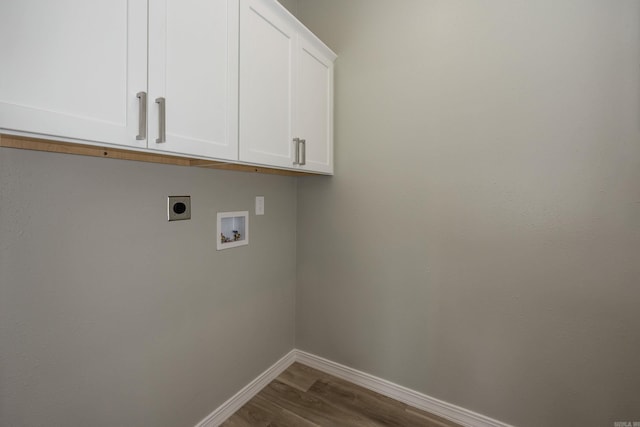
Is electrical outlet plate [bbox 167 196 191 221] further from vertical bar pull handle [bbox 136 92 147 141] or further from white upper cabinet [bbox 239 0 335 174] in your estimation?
vertical bar pull handle [bbox 136 92 147 141]

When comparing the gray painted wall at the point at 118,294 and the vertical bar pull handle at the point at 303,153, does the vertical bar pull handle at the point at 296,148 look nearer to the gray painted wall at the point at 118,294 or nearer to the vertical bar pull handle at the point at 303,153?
the vertical bar pull handle at the point at 303,153

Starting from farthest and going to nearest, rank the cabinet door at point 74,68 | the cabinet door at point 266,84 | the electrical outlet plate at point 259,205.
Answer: the electrical outlet plate at point 259,205
the cabinet door at point 266,84
the cabinet door at point 74,68

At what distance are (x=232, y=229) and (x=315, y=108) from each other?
935 millimetres

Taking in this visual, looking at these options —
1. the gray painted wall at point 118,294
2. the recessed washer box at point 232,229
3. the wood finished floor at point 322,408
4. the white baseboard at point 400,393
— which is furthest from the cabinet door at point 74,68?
the white baseboard at point 400,393

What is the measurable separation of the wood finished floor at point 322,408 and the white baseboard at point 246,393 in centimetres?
3

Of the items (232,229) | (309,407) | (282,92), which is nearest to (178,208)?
(232,229)

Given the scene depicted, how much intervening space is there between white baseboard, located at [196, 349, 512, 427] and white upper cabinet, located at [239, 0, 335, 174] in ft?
4.79

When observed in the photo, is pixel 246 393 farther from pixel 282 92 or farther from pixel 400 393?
pixel 282 92

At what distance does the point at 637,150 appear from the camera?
1224mm

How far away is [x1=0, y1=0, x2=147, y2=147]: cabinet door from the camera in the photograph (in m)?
0.65

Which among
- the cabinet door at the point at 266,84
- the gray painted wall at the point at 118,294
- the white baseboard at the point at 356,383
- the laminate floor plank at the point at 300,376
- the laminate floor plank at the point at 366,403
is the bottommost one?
the laminate floor plank at the point at 366,403

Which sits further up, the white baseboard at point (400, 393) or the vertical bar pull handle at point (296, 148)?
the vertical bar pull handle at point (296, 148)

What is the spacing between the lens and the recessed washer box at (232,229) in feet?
5.24

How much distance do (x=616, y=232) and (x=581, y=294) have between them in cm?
33
